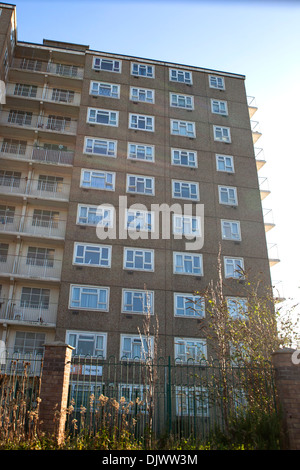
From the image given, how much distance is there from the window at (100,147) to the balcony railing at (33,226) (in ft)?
15.6

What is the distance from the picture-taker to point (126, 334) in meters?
20.9

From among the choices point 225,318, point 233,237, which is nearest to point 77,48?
point 233,237

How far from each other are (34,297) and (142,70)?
17440mm

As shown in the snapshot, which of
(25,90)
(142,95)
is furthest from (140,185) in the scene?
(25,90)

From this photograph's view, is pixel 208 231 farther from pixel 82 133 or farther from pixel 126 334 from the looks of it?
pixel 82 133

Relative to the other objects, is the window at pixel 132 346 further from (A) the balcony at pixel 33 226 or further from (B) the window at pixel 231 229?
(B) the window at pixel 231 229

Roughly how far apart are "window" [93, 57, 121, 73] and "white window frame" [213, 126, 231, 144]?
797 cm

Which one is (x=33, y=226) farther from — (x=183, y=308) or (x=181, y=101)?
(x=181, y=101)

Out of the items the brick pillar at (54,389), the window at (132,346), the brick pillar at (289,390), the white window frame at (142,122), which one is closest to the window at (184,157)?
the white window frame at (142,122)

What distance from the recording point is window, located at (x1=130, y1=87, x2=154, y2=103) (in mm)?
28062

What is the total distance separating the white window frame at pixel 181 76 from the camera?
29.7m

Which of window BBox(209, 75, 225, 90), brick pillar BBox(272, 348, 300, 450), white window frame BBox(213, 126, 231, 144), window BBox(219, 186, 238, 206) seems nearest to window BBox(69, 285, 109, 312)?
window BBox(219, 186, 238, 206)

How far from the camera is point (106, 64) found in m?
29.1

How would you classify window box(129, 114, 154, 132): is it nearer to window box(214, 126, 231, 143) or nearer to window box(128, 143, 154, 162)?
window box(128, 143, 154, 162)
